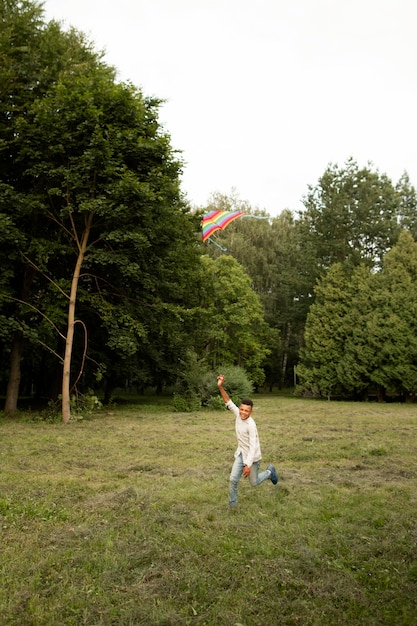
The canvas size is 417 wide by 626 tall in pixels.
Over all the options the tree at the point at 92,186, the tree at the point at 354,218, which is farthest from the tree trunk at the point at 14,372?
the tree at the point at 354,218

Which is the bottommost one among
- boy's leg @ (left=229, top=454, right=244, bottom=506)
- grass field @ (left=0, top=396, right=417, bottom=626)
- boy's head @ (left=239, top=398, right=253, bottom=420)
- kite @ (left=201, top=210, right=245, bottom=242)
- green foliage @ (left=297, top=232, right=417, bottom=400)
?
grass field @ (left=0, top=396, right=417, bottom=626)

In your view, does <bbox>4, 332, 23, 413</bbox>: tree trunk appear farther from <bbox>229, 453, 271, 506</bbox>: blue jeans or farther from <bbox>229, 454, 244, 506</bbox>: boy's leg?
<bbox>229, 454, 244, 506</bbox>: boy's leg

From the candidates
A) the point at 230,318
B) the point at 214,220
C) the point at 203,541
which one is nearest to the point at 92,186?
the point at 203,541

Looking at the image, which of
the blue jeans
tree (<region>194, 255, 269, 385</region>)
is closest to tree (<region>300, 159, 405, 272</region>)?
tree (<region>194, 255, 269, 385</region>)

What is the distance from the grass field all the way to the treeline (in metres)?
8.47

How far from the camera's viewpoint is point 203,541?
19.0 feet

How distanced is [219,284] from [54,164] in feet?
67.6

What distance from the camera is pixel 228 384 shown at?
85.8ft

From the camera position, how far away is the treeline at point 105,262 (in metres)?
16.8

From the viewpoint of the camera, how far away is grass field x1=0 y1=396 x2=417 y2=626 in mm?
4355

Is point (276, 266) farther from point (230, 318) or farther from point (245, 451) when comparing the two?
point (245, 451)

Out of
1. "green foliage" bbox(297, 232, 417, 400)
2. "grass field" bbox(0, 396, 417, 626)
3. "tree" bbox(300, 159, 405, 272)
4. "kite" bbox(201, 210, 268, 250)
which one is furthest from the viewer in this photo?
"tree" bbox(300, 159, 405, 272)

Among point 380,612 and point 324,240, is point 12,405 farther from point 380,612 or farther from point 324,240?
point 324,240

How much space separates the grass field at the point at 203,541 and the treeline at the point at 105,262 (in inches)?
333
